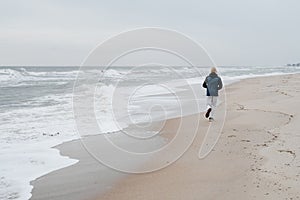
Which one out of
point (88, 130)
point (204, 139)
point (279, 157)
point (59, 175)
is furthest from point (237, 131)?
point (59, 175)

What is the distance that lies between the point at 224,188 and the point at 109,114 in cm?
869

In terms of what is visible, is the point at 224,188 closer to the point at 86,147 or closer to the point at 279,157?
the point at 279,157

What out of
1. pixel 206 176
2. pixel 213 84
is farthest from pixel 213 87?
pixel 206 176

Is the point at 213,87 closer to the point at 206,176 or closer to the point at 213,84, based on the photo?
the point at 213,84

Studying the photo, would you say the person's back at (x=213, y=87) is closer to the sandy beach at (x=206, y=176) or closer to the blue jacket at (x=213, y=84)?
the blue jacket at (x=213, y=84)

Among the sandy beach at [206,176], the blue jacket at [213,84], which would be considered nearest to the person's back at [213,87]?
the blue jacket at [213,84]

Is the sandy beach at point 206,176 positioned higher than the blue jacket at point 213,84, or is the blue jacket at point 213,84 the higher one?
the blue jacket at point 213,84

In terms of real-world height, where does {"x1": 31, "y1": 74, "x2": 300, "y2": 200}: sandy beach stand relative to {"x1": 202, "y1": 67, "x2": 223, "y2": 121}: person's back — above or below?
below

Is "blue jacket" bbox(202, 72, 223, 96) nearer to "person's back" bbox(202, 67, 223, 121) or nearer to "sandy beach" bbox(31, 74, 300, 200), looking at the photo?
"person's back" bbox(202, 67, 223, 121)

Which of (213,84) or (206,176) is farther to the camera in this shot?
(213,84)

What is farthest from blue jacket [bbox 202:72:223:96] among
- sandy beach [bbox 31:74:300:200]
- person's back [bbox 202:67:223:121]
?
sandy beach [bbox 31:74:300:200]

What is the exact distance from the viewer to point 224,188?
495 centimetres

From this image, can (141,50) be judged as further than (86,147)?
No

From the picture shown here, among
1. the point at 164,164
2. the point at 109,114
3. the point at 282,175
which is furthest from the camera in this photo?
the point at 109,114
